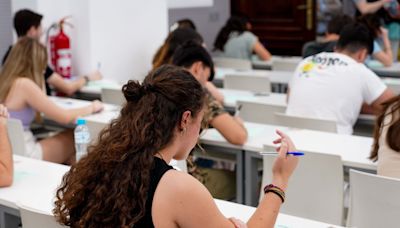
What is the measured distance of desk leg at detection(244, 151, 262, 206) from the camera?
3762mm

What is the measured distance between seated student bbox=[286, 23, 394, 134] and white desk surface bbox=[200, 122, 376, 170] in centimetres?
36

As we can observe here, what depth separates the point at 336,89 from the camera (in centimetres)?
420

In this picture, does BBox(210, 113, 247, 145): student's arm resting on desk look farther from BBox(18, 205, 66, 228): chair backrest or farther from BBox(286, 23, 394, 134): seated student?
BBox(18, 205, 66, 228): chair backrest

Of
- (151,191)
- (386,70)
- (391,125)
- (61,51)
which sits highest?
(151,191)

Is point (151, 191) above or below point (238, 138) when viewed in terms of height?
above

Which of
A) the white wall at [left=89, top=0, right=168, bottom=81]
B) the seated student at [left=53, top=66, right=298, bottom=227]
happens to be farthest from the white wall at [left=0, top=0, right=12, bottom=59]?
the seated student at [left=53, top=66, right=298, bottom=227]

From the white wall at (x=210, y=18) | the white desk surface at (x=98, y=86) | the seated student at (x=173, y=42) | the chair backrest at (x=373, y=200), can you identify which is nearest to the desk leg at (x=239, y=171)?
the chair backrest at (x=373, y=200)

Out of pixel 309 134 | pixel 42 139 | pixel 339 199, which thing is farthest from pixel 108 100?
pixel 339 199

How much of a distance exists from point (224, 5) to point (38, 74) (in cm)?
598

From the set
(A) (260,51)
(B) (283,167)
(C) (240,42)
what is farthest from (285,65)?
(B) (283,167)

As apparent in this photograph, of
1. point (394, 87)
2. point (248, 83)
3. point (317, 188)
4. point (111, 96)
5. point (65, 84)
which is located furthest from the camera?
point (248, 83)

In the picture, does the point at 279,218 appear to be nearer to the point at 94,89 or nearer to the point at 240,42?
the point at 94,89

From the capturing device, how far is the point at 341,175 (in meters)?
3.07

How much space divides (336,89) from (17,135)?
2.04 meters
